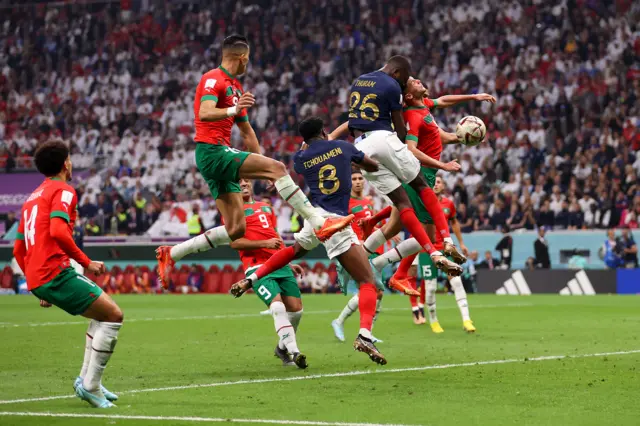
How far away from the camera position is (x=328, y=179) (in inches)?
455

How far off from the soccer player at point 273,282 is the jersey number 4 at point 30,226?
3811 millimetres

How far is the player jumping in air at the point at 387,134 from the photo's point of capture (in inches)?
494

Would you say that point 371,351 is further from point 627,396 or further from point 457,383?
point 627,396

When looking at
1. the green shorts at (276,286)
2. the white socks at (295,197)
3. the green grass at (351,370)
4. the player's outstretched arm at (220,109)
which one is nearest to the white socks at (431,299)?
the green grass at (351,370)

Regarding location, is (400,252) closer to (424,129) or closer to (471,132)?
(424,129)

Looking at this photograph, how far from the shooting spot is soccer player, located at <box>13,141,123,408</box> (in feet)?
28.1

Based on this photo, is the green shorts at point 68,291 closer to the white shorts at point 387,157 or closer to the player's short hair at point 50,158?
the player's short hair at point 50,158

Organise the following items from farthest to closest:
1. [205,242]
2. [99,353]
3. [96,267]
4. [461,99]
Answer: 1. [461,99]
2. [205,242]
3. [99,353]
4. [96,267]

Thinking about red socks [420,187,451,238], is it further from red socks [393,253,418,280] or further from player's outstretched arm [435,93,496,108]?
red socks [393,253,418,280]

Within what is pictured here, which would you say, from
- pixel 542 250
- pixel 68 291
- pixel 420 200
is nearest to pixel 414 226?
pixel 420 200

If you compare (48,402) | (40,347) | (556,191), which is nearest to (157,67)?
(556,191)

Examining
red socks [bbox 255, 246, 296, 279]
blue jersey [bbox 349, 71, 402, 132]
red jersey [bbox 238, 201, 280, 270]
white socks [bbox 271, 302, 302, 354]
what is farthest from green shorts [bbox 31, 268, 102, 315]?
blue jersey [bbox 349, 71, 402, 132]

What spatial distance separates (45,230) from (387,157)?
5.09 m

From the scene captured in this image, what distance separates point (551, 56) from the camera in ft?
117
